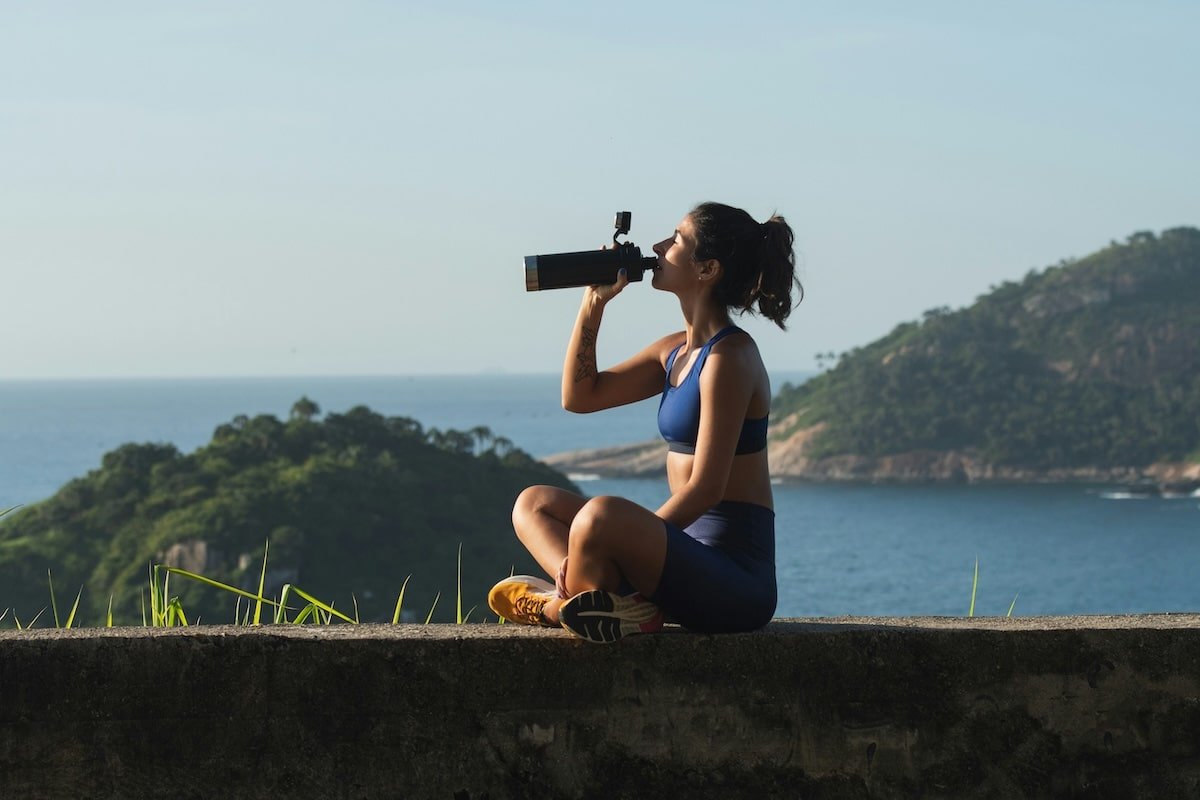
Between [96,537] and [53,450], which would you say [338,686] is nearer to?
[96,537]

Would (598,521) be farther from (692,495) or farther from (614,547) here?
(692,495)

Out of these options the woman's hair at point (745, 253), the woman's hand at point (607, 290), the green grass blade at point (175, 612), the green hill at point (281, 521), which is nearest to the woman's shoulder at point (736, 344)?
the woman's hair at point (745, 253)

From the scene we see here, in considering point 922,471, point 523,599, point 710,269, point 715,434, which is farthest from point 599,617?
point 922,471

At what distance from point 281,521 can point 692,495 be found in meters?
49.1

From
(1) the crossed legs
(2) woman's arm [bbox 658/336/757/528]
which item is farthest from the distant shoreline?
(1) the crossed legs

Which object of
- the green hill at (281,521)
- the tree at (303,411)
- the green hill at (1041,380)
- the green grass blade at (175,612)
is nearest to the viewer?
the green grass blade at (175,612)

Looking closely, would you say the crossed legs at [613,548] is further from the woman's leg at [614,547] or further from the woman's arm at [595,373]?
the woman's arm at [595,373]

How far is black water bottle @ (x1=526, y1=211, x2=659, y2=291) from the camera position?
3074 millimetres

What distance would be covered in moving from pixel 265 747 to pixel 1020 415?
115 meters

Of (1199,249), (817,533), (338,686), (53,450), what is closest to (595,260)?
(338,686)

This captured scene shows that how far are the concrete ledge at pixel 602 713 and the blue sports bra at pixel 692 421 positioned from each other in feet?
1.38

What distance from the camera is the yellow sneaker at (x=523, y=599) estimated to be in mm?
2910

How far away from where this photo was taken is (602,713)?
2666 mm

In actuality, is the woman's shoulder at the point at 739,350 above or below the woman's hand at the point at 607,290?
below
